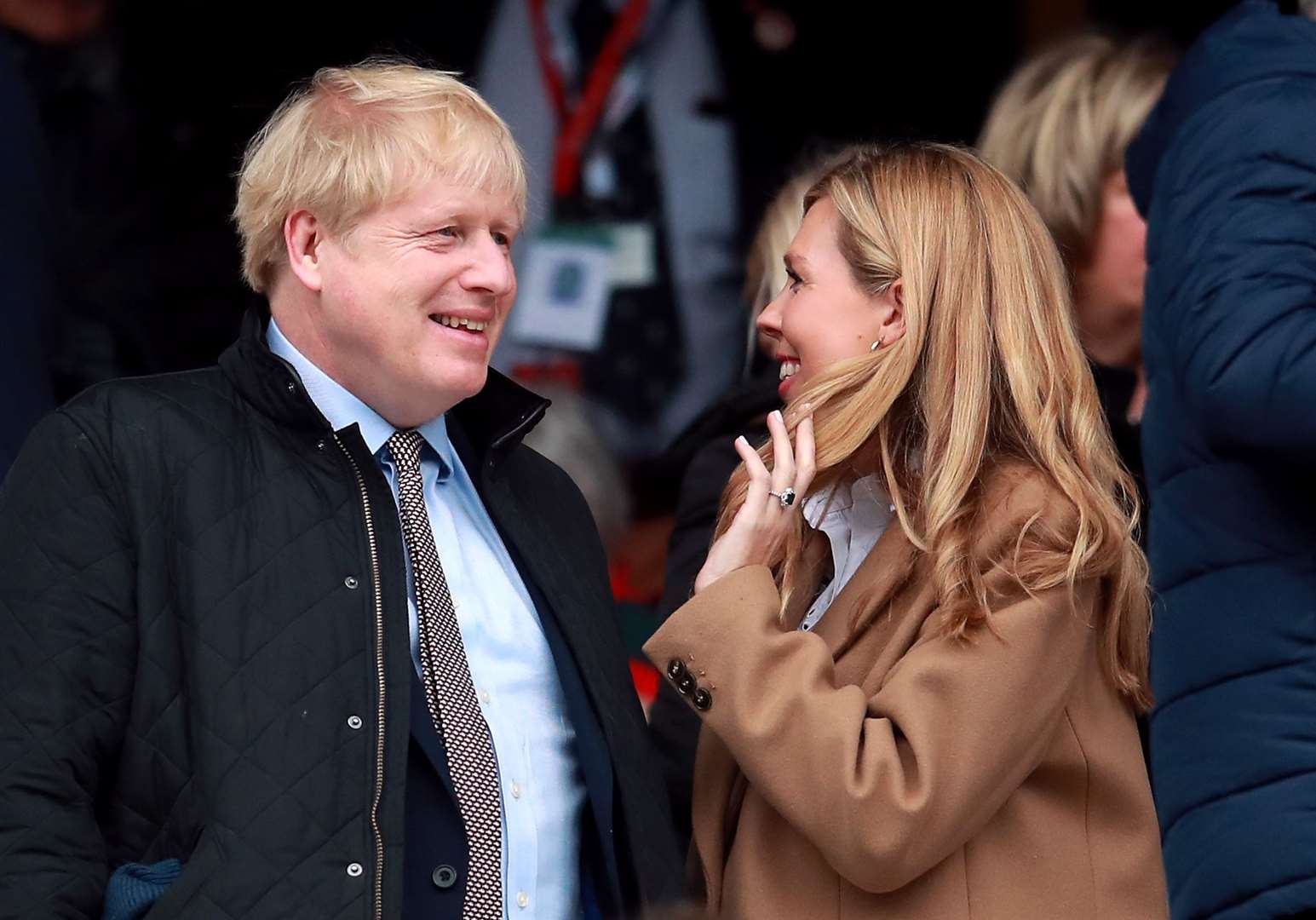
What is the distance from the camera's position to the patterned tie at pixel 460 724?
2.32 meters

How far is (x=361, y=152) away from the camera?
2463 millimetres

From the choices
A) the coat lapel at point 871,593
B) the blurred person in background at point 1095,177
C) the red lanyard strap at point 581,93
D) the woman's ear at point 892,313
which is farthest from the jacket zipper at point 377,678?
the red lanyard strap at point 581,93

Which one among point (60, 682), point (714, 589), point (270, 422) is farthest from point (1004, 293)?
point (60, 682)

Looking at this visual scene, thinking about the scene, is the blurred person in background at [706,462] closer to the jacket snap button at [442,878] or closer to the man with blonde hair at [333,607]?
the man with blonde hair at [333,607]

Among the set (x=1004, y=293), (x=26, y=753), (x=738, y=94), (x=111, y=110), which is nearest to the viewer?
(x=26, y=753)

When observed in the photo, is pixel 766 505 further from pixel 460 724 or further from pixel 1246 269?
pixel 1246 269

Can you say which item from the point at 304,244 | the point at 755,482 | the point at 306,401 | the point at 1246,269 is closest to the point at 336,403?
the point at 306,401

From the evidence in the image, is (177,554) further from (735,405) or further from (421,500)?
(735,405)

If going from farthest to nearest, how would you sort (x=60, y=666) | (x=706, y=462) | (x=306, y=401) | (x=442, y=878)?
(x=706, y=462) < (x=306, y=401) < (x=442, y=878) < (x=60, y=666)

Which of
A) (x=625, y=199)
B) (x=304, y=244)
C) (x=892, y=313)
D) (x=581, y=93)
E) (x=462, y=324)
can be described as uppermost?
(x=304, y=244)

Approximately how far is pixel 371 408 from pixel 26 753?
25.2 inches

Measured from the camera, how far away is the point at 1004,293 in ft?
8.66

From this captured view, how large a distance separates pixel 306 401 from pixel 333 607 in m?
0.28

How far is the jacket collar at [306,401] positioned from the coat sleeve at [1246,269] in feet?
2.90
